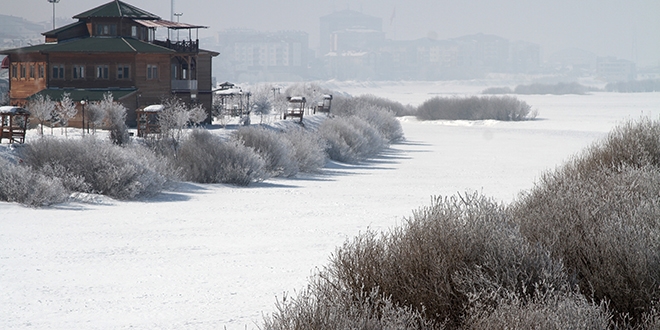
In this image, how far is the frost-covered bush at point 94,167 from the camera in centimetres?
2281

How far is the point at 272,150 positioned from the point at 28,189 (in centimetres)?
1302

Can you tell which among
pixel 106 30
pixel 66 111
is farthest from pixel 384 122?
pixel 66 111

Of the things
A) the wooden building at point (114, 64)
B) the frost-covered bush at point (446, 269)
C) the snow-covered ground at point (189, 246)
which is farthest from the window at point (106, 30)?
the frost-covered bush at point (446, 269)

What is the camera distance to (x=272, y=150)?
3216 centimetres

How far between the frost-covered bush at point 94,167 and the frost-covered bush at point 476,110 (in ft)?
243

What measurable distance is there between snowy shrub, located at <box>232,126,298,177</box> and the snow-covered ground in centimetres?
88

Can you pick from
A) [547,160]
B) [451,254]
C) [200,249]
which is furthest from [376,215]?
[547,160]

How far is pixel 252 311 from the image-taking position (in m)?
10.7

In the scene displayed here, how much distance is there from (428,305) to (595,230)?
7.57 ft

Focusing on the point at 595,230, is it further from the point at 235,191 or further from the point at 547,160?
the point at 547,160

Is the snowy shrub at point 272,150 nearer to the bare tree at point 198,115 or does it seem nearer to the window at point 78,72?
the bare tree at point 198,115

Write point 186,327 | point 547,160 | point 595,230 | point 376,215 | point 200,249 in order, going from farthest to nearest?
point 547,160 < point 376,215 < point 200,249 < point 186,327 < point 595,230

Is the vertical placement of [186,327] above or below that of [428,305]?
below

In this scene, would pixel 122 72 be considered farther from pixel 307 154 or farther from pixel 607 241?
pixel 607 241
